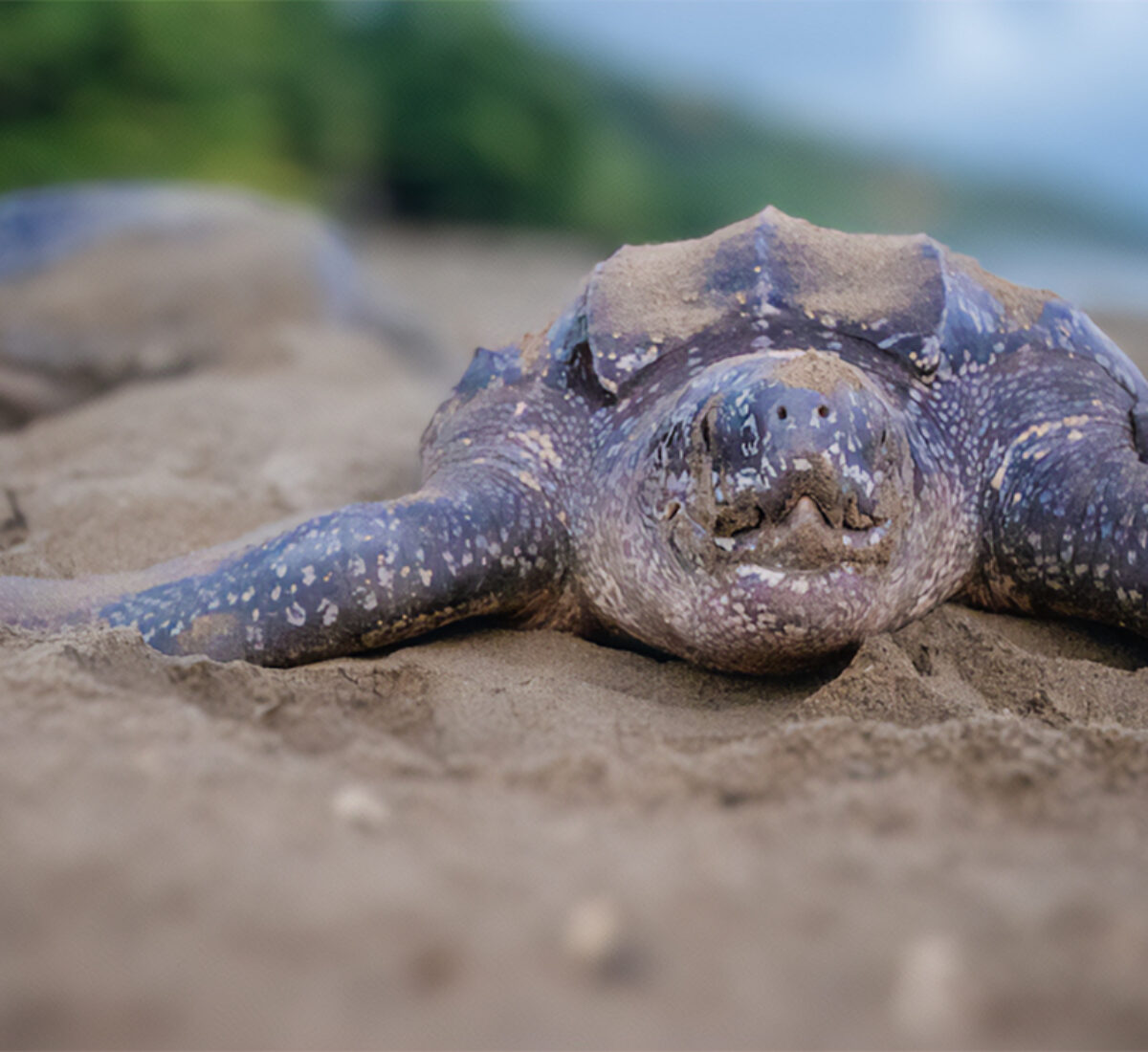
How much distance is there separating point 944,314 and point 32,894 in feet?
5.51

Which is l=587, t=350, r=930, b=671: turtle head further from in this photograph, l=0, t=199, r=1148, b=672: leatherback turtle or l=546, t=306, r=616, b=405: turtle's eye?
l=546, t=306, r=616, b=405: turtle's eye

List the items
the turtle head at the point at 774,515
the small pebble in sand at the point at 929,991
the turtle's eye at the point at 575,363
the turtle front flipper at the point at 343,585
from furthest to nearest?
the turtle's eye at the point at 575,363
the turtle front flipper at the point at 343,585
the turtle head at the point at 774,515
the small pebble in sand at the point at 929,991

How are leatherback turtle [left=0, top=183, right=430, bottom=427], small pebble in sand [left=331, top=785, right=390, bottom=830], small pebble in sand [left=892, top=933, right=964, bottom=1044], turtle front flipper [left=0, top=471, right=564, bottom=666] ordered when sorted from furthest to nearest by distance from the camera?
leatherback turtle [left=0, top=183, right=430, bottom=427] < turtle front flipper [left=0, top=471, right=564, bottom=666] < small pebble in sand [left=331, top=785, right=390, bottom=830] < small pebble in sand [left=892, top=933, right=964, bottom=1044]

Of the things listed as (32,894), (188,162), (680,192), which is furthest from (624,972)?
(680,192)

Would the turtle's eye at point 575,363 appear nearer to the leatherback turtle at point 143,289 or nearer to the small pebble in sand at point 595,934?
the small pebble in sand at point 595,934

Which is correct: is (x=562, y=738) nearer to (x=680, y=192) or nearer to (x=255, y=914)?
(x=255, y=914)

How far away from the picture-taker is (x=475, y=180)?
1290cm

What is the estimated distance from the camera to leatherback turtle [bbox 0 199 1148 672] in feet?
4.80

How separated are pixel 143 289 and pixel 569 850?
3780 millimetres

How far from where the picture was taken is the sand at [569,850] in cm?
66

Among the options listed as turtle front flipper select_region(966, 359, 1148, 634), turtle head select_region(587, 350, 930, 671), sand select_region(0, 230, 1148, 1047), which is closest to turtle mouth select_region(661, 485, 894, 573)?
turtle head select_region(587, 350, 930, 671)

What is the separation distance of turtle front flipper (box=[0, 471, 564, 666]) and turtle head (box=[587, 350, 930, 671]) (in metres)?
0.25

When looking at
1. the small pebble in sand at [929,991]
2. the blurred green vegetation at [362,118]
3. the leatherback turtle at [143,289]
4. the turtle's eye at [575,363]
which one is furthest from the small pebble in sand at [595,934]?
the blurred green vegetation at [362,118]

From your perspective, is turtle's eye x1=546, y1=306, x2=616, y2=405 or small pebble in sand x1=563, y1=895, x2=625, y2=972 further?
turtle's eye x1=546, y1=306, x2=616, y2=405
